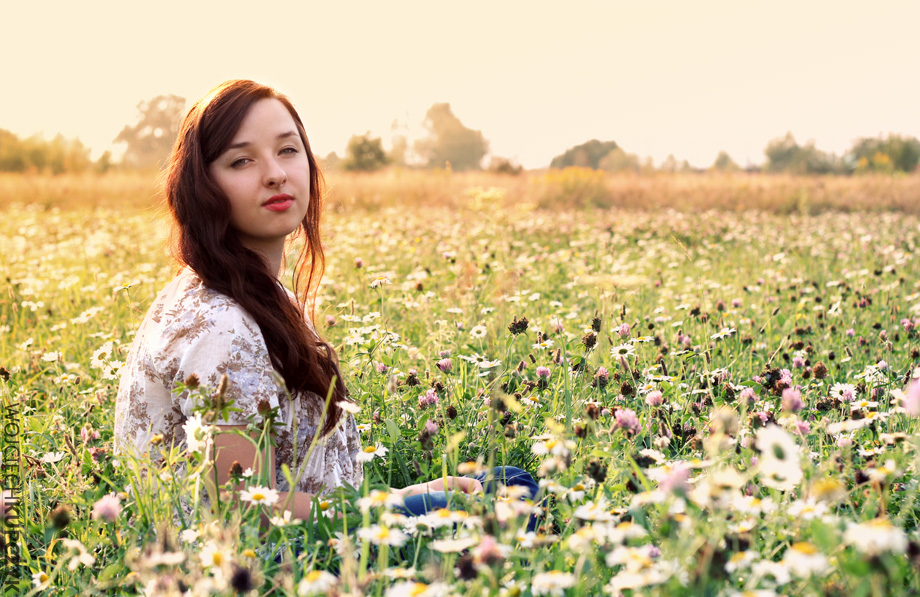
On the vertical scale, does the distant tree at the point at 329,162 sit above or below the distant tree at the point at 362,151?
below

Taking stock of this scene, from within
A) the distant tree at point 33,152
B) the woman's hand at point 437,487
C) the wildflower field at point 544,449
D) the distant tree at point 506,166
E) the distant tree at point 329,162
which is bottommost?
the woman's hand at point 437,487

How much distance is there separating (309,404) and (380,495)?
2.63ft

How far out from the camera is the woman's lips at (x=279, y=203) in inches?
81.2

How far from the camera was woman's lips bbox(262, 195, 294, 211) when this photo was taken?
2.06 m

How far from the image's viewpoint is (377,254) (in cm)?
644

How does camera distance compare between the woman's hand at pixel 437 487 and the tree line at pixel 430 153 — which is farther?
the tree line at pixel 430 153

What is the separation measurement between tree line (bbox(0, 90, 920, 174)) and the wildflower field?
1432 cm

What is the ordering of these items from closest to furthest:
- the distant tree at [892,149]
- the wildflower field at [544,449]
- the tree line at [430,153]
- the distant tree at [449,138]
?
the wildflower field at [544,449] < the tree line at [430,153] < the distant tree at [892,149] < the distant tree at [449,138]

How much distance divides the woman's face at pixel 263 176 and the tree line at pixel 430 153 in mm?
16146

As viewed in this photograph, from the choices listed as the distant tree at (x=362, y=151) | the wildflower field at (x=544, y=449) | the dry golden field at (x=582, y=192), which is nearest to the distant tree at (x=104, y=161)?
the distant tree at (x=362, y=151)

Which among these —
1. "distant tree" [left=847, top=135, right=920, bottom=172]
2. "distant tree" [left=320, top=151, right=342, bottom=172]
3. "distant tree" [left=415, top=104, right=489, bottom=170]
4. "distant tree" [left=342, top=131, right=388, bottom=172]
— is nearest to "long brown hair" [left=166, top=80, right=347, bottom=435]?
"distant tree" [left=320, top=151, right=342, bottom=172]

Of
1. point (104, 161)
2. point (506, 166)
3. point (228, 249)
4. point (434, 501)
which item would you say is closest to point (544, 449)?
point (434, 501)

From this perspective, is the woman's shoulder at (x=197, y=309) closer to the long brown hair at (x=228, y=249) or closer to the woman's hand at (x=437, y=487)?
the long brown hair at (x=228, y=249)

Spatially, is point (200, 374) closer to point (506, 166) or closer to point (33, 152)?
point (506, 166)
